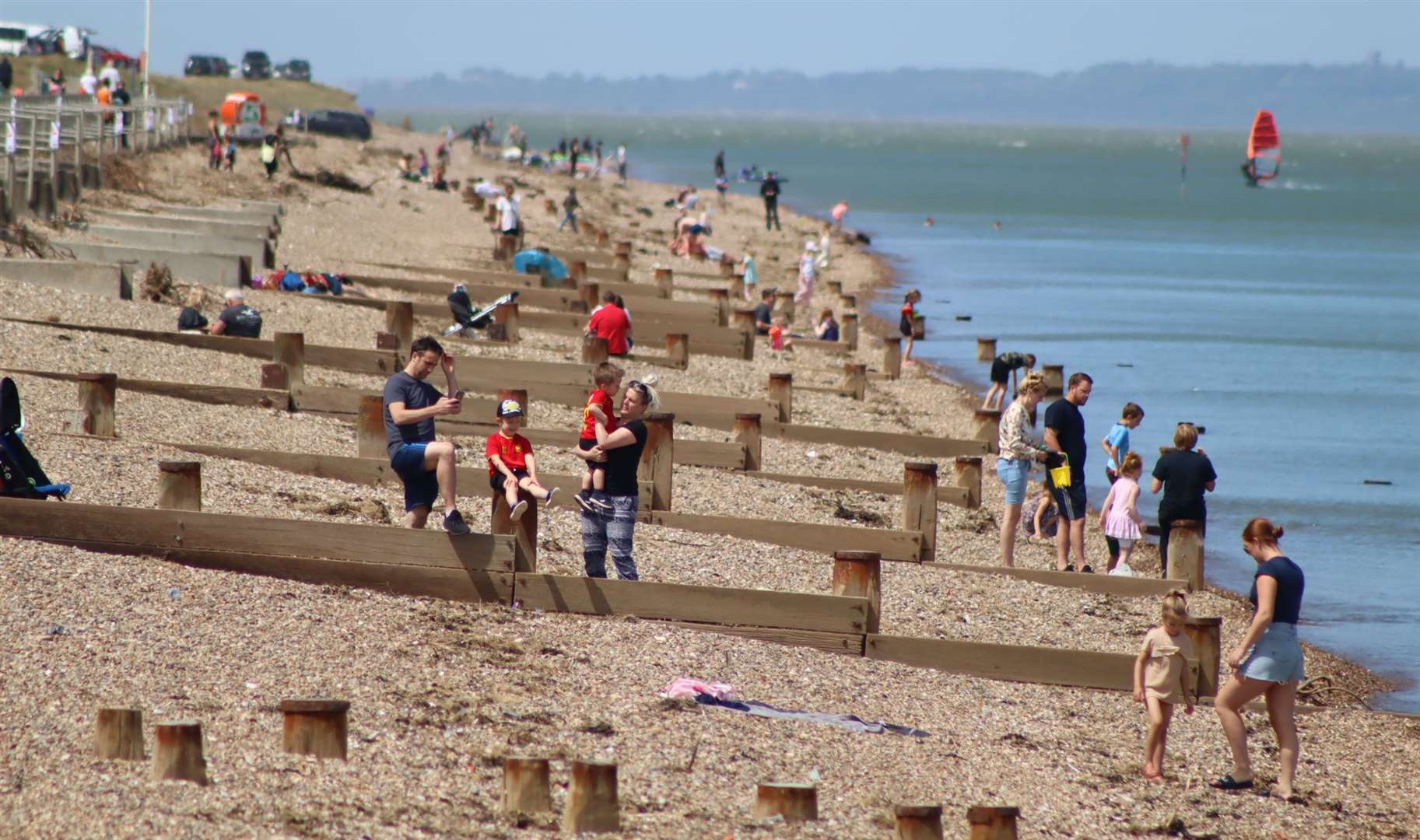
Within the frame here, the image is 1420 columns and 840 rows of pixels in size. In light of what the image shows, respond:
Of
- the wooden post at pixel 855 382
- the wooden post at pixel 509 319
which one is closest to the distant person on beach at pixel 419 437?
the wooden post at pixel 509 319

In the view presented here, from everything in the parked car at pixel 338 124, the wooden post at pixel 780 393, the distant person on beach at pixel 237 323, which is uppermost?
the parked car at pixel 338 124

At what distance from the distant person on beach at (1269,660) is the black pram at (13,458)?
6.52 metres

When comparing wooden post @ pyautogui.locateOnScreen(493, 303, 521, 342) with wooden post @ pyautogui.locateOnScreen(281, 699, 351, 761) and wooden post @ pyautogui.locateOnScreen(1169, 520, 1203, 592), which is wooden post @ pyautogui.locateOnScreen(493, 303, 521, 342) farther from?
wooden post @ pyautogui.locateOnScreen(281, 699, 351, 761)

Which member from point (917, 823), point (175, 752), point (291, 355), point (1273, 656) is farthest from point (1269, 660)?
point (291, 355)

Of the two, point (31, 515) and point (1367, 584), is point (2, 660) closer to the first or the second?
point (31, 515)

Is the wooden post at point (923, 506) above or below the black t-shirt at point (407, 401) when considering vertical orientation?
below

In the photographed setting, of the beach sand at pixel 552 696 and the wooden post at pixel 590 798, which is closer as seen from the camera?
the wooden post at pixel 590 798

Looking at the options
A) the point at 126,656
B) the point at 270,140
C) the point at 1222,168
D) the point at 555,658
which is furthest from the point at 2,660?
the point at 1222,168

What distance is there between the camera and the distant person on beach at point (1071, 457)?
491 inches

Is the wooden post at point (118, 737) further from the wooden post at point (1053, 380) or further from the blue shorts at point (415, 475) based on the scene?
the wooden post at point (1053, 380)

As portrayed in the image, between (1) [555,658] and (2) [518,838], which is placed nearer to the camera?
(2) [518,838]

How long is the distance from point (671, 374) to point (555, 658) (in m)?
11.2

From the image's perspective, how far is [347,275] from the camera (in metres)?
24.5

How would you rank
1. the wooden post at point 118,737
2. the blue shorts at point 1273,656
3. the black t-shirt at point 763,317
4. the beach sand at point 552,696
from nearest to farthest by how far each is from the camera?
the wooden post at point 118,737
the beach sand at point 552,696
the blue shorts at point 1273,656
the black t-shirt at point 763,317
